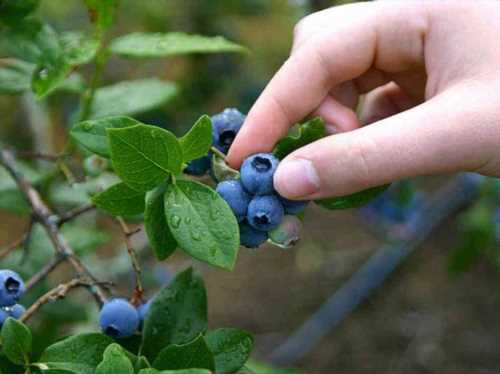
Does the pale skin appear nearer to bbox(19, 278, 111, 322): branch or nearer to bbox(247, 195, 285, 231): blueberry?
bbox(247, 195, 285, 231): blueberry

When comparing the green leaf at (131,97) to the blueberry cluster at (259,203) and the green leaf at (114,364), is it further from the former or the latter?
the green leaf at (114,364)

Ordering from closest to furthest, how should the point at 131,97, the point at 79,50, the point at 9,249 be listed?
the point at 9,249, the point at 79,50, the point at 131,97

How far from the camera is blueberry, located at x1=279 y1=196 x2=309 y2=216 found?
98 centimetres

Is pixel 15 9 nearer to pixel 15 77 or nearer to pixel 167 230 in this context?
pixel 15 77

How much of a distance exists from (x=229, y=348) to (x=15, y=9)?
0.67 m

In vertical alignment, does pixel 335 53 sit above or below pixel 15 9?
below

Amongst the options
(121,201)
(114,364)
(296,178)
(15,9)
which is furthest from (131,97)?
(114,364)

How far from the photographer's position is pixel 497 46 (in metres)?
1.07

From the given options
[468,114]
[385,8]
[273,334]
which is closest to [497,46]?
[468,114]

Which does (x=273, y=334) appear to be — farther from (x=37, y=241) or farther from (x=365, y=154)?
(x=365, y=154)

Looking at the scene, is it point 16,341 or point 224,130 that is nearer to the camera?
point 16,341

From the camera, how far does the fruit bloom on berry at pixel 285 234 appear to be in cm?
96

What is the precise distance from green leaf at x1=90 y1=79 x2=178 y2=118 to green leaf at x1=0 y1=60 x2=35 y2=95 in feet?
0.43

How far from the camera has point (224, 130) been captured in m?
1.12
